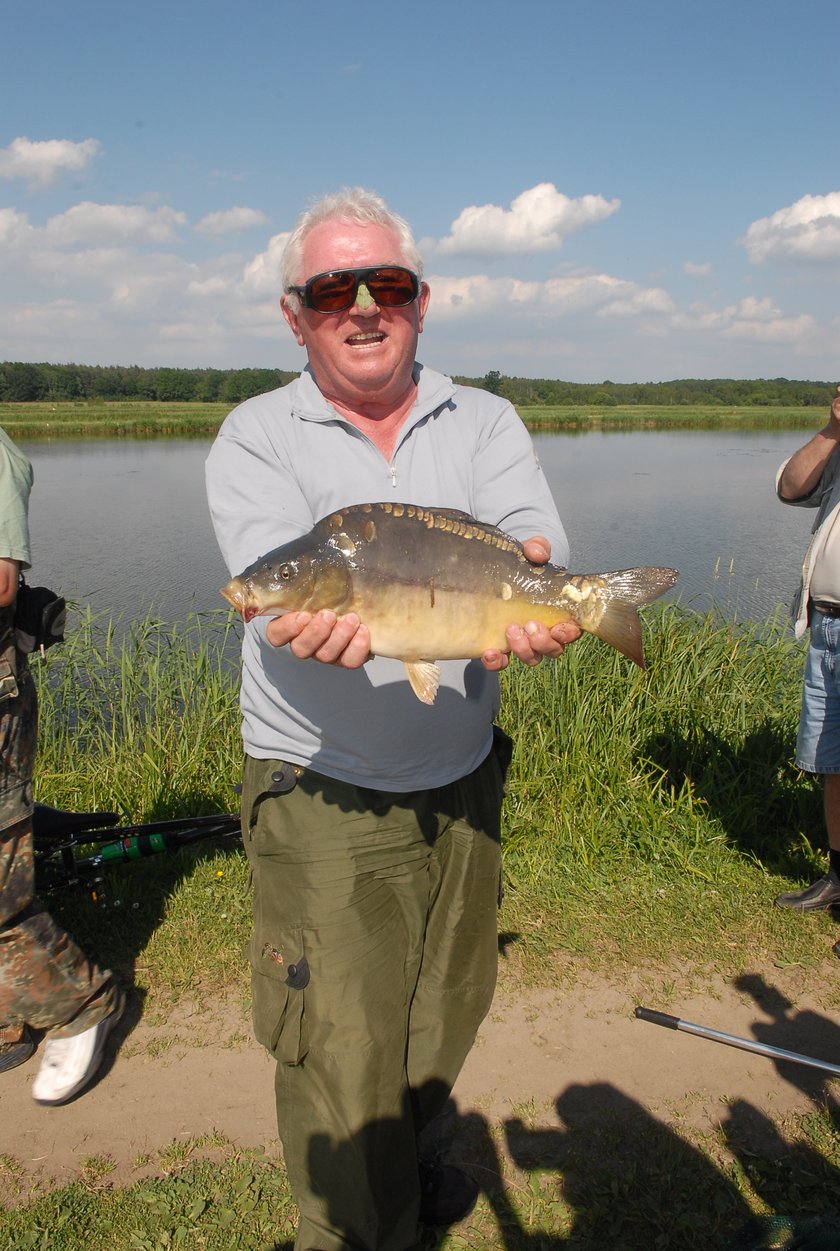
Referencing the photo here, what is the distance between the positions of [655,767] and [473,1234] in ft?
11.1

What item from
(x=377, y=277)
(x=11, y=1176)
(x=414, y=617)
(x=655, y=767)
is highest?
(x=377, y=277)

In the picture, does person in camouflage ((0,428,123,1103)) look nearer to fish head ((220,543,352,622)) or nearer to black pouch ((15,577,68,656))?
black pouch ((15,577,68,656))

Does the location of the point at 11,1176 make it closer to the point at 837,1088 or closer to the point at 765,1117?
the point at 765,1117

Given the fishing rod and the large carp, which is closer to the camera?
the large carp

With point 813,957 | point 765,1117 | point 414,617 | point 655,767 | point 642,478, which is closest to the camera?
point 414,617

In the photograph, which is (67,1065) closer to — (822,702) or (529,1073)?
(529,1073)

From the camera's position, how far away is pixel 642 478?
28797 mm

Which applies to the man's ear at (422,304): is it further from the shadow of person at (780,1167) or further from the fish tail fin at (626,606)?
the shadow of person at (780,1167)

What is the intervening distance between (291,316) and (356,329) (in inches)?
12.5

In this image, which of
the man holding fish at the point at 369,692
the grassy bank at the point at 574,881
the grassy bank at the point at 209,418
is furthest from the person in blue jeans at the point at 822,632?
the grassy bank at the point at 209,418

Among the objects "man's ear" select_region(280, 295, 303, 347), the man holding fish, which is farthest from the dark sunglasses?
"man's ear" select_region(280, 295, 303, 347)

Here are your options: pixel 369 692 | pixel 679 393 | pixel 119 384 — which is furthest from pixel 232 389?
pixel 369 692

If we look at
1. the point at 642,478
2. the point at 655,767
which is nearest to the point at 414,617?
the point at 655,767

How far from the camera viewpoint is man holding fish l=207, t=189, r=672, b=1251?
249cm
